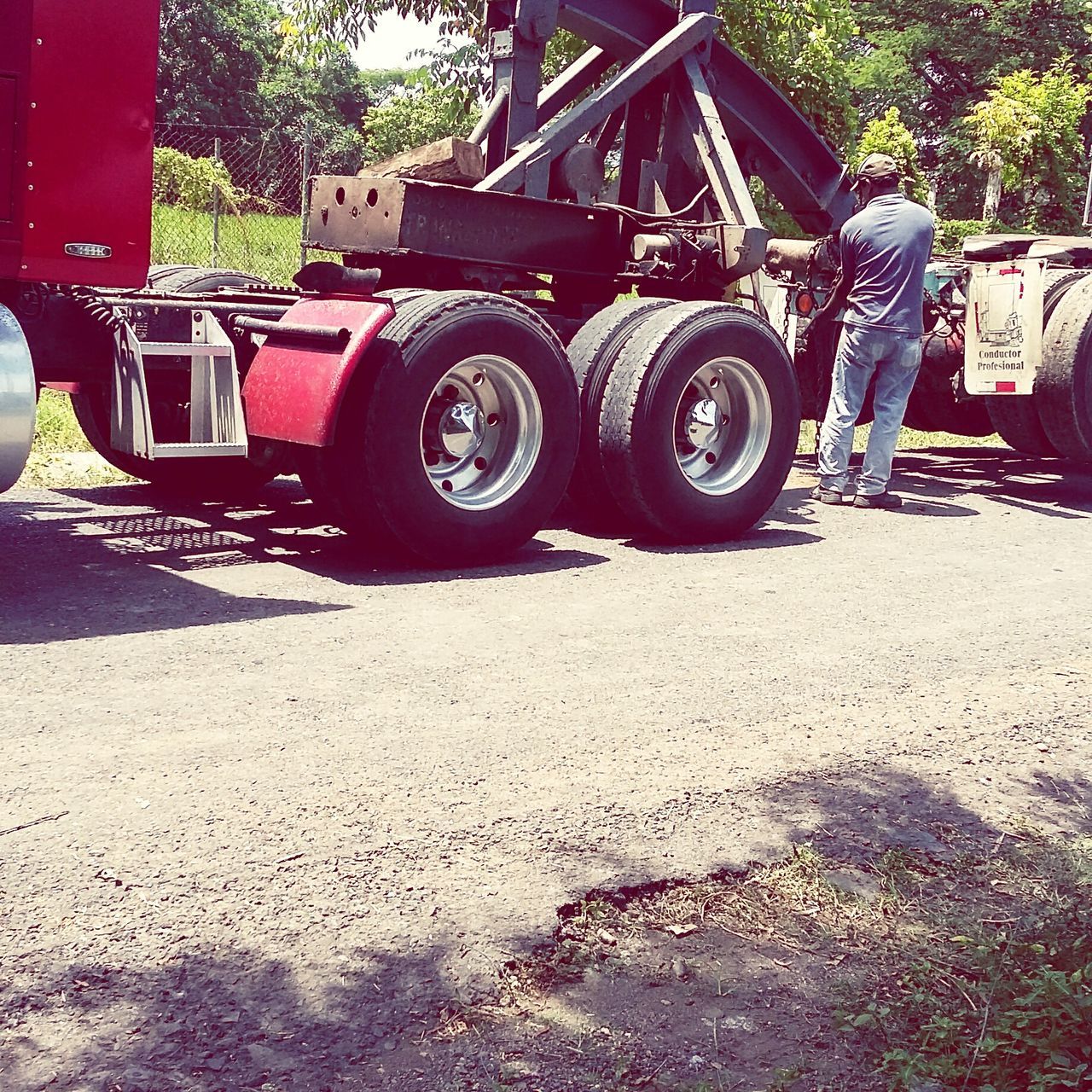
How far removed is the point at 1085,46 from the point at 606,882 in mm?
45496

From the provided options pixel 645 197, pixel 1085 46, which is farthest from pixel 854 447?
pixel 1085 46

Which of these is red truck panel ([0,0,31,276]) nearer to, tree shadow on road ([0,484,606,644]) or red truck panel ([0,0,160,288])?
red truck panel ([0,0,160,288])

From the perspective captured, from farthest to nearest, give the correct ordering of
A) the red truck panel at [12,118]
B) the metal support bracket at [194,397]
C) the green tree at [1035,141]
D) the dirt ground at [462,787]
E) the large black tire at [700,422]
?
the green tree at [1035,141] → the large black tire at [700,422] → the metal support bracket at [194,397] → the red truck panel at [12,118] → the dirt ground at [462,787]

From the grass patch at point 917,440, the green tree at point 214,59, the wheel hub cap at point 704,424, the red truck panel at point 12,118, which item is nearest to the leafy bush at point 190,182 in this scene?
the grass patch at point 917,440

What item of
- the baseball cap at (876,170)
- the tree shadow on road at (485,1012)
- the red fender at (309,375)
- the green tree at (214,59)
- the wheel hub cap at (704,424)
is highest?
the green tree at (214,59)

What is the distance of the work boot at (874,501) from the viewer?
8.60 meters

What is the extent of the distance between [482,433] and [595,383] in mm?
826

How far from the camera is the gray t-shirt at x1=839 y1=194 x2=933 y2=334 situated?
8.41 m

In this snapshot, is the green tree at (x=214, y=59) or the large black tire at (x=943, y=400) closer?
the large black tire at (x=943, y=400)

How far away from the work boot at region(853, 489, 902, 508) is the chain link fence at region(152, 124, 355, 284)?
247 inches

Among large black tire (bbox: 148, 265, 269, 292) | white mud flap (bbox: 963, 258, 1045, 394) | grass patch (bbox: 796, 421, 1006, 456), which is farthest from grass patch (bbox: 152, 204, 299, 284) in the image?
white mud flap (bbox: 963, 258, 1045, 394)

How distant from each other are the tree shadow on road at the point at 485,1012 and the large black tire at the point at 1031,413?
24.0 ft

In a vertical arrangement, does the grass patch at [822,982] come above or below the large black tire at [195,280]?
below

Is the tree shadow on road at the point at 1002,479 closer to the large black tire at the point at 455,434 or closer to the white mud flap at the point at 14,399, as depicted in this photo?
the large black tire at the point at 455,434
